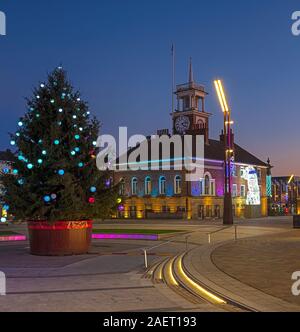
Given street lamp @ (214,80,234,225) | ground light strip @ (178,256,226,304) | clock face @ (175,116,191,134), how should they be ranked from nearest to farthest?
ground light strip @ (178,256,226,304) → street lamp @ (214,80,234,225) → clock face @ (175,116,191,134)

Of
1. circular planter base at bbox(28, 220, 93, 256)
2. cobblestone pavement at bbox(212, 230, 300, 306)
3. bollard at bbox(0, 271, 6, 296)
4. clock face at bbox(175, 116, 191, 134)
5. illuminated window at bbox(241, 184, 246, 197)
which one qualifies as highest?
clock face at bbox(175, 116, 191, 134)

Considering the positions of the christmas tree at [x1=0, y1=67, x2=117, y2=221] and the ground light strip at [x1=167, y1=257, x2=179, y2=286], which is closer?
the ground light strip at [x1=167, y1=257, x2=179, y2=286]

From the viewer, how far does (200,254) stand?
18.6 m

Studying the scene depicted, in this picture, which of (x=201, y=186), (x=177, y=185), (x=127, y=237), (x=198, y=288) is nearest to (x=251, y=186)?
(x=201, y=186)

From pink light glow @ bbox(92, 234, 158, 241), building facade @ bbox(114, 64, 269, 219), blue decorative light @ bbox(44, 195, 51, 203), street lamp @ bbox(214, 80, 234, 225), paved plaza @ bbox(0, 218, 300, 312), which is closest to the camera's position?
paved plaza @ bbox(0, 218, 300, 312)

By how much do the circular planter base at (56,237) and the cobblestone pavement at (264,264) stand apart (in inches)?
225

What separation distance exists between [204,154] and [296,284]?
56.8m

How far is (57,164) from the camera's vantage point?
61.3ft

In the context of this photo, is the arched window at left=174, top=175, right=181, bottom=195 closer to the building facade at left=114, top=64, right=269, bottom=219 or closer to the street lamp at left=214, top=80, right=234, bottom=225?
the building facade at left=114, top=64, right=269, bottom=219

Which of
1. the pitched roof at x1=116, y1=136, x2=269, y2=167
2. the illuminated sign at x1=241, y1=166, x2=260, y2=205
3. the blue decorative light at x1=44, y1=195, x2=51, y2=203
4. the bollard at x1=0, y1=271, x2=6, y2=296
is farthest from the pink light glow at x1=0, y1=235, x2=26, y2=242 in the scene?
the illuminated sign at x1=241, y1=166, x2=260, y2=205

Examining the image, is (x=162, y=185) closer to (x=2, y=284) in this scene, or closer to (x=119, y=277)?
(x=119, y=277)

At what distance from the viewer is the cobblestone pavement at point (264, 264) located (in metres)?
11.1

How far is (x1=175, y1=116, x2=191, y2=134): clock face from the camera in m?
73.9
